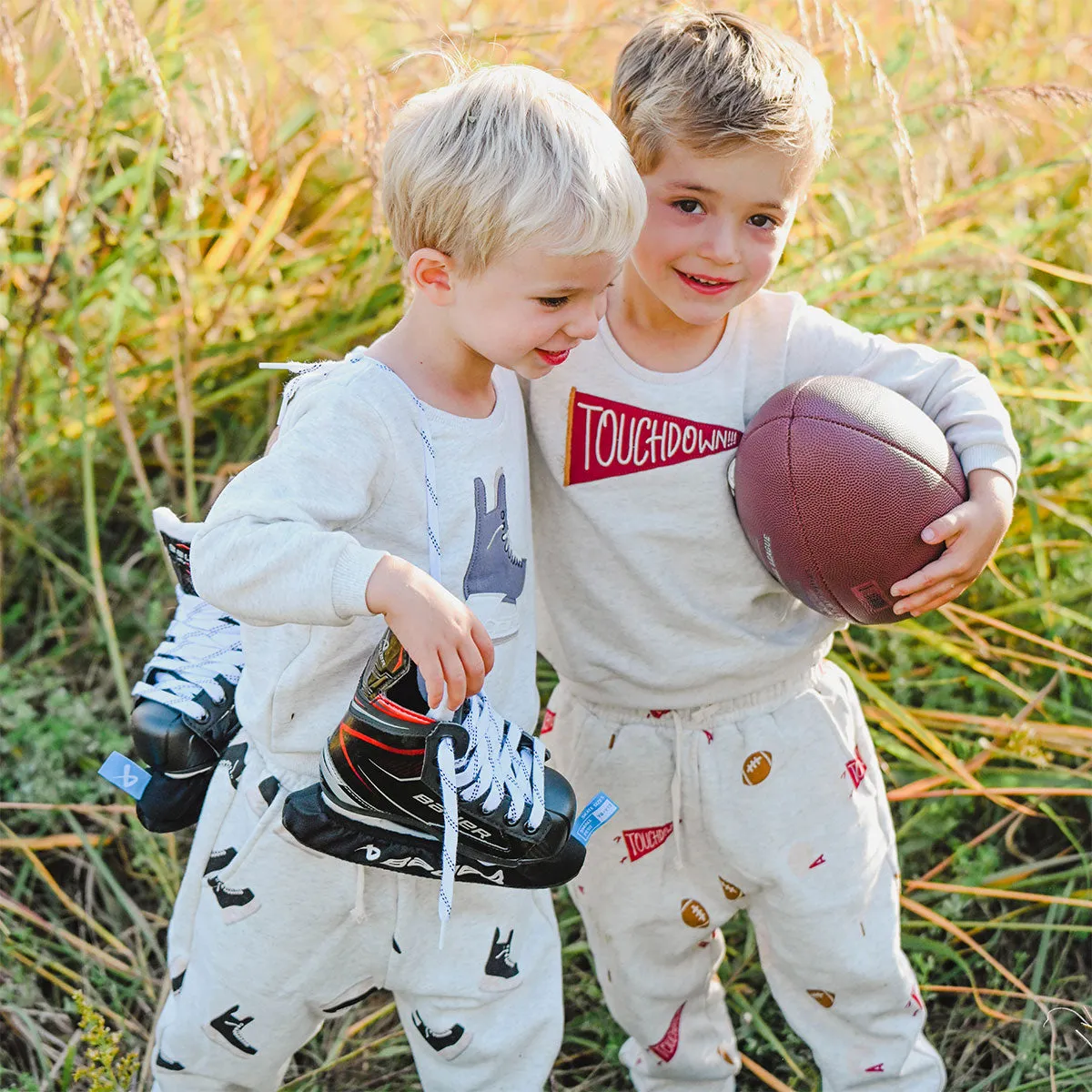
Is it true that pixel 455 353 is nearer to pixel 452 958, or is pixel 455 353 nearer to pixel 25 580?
pixel 452 958

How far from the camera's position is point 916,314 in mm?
3311

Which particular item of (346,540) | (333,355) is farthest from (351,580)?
(333,355)

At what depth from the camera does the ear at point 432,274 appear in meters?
1.84

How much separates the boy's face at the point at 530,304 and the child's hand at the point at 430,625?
399 millimetres

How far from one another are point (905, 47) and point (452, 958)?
282cm

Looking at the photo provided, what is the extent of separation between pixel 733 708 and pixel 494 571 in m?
0.56

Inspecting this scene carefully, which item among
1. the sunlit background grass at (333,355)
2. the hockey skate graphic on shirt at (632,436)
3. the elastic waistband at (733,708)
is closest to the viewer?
the hockey skate graphic on shirt at (632,436)

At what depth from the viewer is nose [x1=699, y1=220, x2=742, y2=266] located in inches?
79.8

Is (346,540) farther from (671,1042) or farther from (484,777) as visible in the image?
(671,1042)

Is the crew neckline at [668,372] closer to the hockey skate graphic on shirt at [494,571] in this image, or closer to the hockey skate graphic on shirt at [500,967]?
the hockey skate graphic on shirt at [494,571]

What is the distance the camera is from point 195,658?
2.22 metres

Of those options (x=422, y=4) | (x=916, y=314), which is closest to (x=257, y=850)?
(x=916, y=314)

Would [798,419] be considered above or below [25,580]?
above

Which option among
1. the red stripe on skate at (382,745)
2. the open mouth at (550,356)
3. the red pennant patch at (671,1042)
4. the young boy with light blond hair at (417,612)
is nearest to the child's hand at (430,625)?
the young boy with light blond hair at (417,612)
